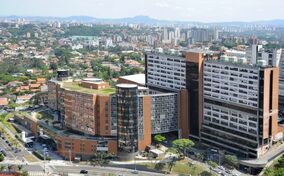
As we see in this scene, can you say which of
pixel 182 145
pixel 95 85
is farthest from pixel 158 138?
pixel 95 85

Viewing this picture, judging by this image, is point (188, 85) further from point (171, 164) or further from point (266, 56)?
point (266, 56)

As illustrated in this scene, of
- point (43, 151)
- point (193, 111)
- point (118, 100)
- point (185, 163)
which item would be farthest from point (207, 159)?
point (43, 151)

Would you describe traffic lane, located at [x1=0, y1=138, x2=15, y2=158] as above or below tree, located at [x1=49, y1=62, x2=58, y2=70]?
below

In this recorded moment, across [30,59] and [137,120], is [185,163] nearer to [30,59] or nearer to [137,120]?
[137,120]

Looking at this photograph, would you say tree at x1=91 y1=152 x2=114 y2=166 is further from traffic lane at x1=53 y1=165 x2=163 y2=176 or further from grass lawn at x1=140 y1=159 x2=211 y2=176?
grass lawn at x1=140 y1=159 x2=211 y2=176

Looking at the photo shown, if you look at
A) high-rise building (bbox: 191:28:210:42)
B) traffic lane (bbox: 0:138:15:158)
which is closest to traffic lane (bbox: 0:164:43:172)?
traffic lane (bbox: 0:138:15:158)

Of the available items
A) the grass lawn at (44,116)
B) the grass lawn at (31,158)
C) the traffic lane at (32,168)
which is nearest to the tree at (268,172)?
the traffic lane at (32,168)
